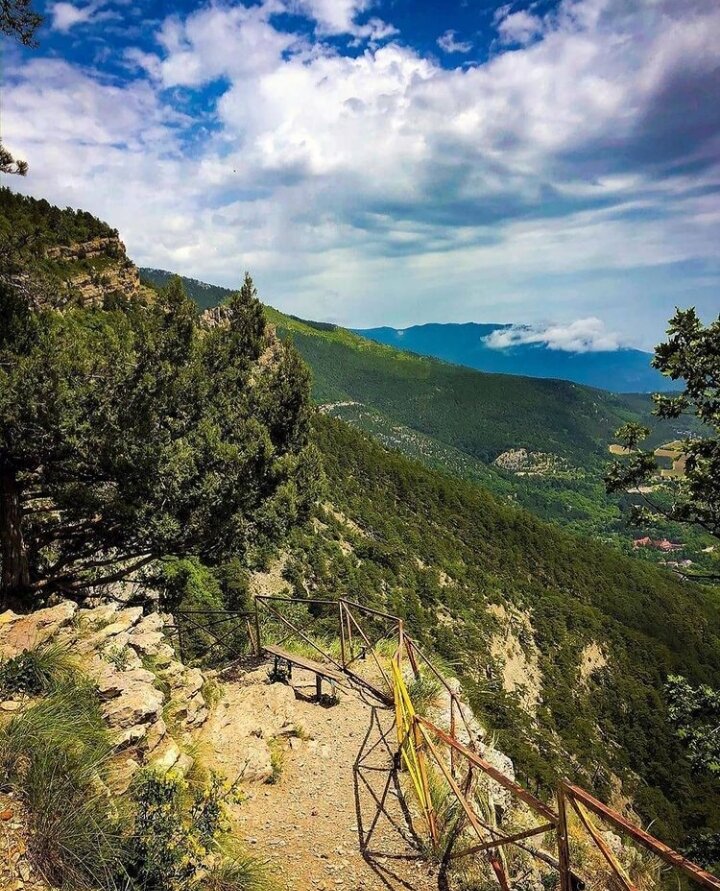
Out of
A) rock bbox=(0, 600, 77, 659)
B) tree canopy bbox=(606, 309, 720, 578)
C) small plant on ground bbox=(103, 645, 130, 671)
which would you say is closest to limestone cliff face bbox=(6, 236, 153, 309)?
rock bbox=(0, 600, 77, 659)

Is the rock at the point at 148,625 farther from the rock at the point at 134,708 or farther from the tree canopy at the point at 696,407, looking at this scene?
the tree canopy at the point at 696,407

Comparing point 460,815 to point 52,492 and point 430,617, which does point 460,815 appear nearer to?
point 52,492

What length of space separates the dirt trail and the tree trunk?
14.9 ft

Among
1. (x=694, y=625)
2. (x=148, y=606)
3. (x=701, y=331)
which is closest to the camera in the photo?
(x=701, y=331)

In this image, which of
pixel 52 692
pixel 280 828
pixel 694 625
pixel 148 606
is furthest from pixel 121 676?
pixel 694 625

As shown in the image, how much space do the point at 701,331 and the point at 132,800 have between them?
12.5 metres

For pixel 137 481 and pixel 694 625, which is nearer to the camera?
pixel 137 481

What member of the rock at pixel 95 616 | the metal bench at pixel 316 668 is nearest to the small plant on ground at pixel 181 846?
the rock at pixel 95 616

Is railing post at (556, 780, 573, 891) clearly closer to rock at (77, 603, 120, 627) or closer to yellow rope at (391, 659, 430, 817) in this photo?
yellow rope at (391, 659, 430, 817)

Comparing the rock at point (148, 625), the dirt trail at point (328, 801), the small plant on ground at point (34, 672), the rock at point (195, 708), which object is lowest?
the dirt trail at point (328, 801)

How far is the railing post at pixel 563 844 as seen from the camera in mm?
3584

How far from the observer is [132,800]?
4.63 meters

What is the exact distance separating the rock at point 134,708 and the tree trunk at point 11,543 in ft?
15.9

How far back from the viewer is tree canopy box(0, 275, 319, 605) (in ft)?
27.0
